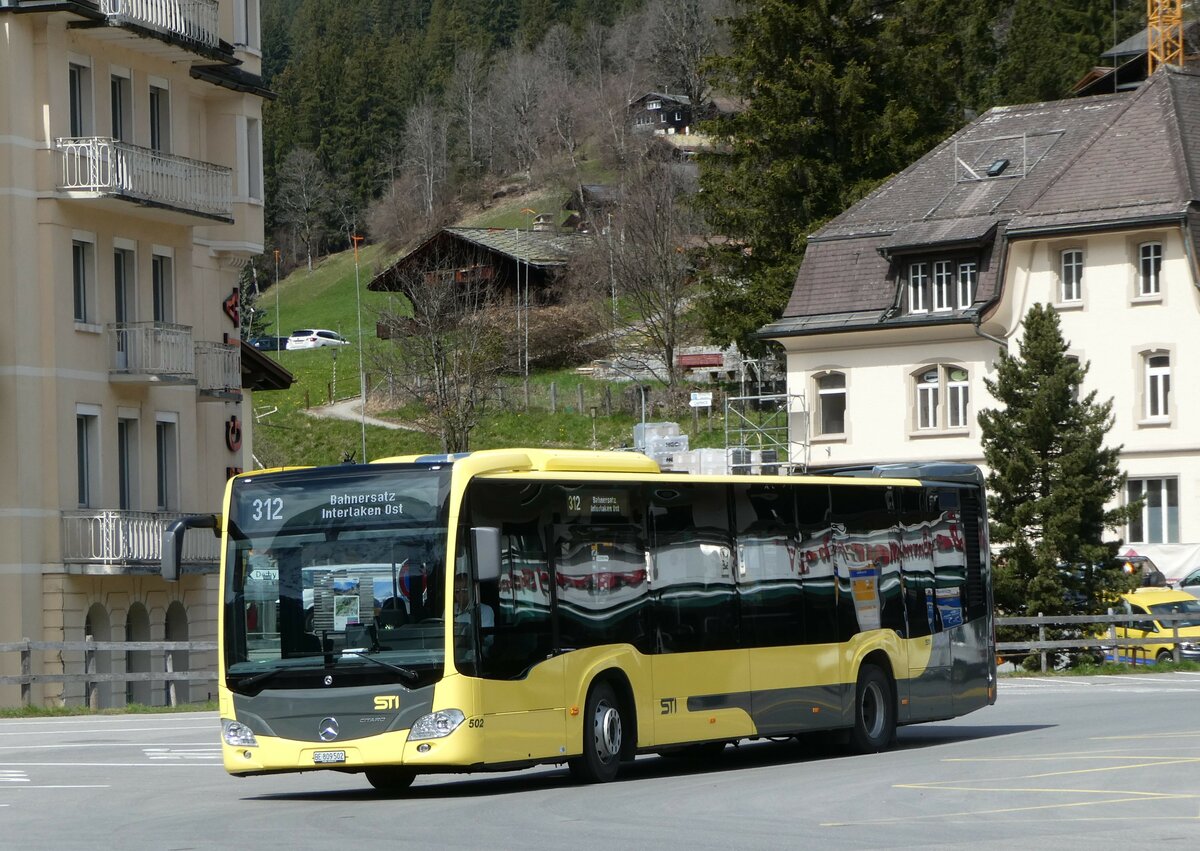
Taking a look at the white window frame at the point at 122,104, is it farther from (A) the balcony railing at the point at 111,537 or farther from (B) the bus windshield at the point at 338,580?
(B) the bus windshield at the point at 338,580

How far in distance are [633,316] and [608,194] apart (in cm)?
2300

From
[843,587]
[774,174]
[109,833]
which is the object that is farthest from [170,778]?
[774,174]

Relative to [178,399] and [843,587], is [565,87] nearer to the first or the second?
[178,399]

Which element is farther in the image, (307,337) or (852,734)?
(307,337)

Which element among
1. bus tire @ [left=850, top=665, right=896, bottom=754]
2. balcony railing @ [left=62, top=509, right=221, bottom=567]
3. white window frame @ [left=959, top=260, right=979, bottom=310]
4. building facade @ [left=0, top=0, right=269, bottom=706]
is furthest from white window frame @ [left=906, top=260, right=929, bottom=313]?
bus tire @ [left=850, top=665, right=896, bottom=754]

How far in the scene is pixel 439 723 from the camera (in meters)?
17.3

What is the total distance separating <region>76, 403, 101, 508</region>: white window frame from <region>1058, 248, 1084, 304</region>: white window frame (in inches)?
1055

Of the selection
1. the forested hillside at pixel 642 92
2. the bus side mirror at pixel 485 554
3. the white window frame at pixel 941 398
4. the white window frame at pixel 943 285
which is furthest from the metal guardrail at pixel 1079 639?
the forested hillside at pixel 642 92

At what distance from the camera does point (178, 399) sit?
144 feet

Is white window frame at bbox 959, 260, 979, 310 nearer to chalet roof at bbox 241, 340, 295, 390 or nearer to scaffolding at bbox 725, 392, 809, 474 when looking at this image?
scaffolding at bbox 725, 392, 809, 474

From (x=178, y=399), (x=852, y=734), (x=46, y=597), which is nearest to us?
(x=852, y=734)

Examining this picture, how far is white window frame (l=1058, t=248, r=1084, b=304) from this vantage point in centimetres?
5653

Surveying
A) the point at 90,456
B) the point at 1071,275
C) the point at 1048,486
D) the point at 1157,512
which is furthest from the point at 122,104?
the point at 1157,512

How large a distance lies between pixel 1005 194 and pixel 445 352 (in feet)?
87.6
